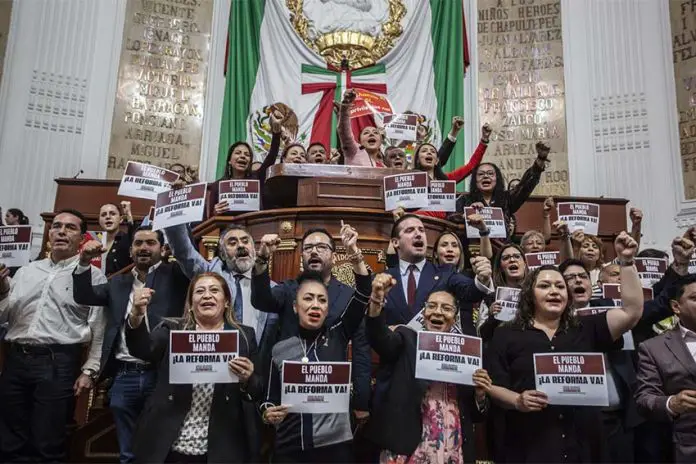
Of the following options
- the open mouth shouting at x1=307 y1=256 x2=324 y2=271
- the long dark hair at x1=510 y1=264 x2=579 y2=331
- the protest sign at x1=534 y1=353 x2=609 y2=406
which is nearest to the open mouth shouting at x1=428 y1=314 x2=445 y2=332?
the long dark hair at x1=510 y1=264 x2=579 y2=331

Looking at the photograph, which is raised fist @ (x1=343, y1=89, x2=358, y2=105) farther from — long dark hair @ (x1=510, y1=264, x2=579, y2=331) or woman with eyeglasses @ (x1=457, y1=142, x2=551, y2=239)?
long dark hair @ (x1=510, y1=264, x2=579, y2=331)

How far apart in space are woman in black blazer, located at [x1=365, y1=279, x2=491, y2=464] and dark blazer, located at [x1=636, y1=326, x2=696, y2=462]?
0.73m

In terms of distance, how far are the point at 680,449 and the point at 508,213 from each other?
8.40ft

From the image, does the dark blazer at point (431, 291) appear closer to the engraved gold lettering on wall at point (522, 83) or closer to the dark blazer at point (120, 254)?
the dark blazer at point (120, 254)

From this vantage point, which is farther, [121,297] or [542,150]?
[542,150]

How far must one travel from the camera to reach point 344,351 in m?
3.22

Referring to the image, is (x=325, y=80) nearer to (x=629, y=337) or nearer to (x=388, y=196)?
(x=388, y=196)

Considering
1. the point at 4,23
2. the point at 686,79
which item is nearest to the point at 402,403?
the point at 686,79

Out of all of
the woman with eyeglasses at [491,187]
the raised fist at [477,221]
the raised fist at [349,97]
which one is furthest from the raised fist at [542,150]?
the raised fist at [349,97]

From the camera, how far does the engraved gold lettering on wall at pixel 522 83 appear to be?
371 inches

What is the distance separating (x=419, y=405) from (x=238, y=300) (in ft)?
4.07

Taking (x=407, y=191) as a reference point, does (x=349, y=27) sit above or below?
above

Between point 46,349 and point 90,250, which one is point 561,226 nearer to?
point 90,250

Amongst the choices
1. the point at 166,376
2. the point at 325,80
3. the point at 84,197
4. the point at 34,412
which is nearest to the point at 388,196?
the point at 166,376
